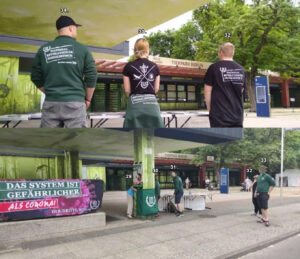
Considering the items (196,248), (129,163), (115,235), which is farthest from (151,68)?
(129,163)

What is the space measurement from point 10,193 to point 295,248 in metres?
5.80

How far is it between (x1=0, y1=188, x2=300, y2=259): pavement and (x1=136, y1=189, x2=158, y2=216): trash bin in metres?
0.30

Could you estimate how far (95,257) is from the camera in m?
5.00

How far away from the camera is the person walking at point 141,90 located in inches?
107

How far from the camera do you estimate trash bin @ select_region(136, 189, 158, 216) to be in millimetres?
8406

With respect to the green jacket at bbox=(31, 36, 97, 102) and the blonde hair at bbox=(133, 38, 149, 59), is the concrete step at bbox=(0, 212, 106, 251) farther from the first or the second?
the blonde hair at bbox=(133, 38, 149, 59)

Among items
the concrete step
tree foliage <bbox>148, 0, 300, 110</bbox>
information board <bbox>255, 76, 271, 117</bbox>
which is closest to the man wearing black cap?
tree foliage <bbox>148, 0, 300, 110</bbox>

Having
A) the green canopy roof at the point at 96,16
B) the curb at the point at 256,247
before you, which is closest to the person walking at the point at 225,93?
the green canopy roof at the point at 96,16

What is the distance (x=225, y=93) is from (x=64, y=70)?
1.37 m

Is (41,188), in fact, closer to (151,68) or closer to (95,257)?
(95,257)

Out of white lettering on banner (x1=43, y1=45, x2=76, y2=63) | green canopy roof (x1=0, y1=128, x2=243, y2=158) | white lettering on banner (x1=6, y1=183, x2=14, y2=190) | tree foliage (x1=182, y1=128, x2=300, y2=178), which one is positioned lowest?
white lettering on banner (x1=6, y1=183, x2=14, y2=190)

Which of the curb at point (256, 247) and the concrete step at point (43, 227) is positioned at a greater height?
the concrete step at point (43, 227)

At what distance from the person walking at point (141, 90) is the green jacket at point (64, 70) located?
1.61ft

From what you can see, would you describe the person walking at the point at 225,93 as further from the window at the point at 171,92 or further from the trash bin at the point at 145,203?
the trash bin at the point at 145,203
